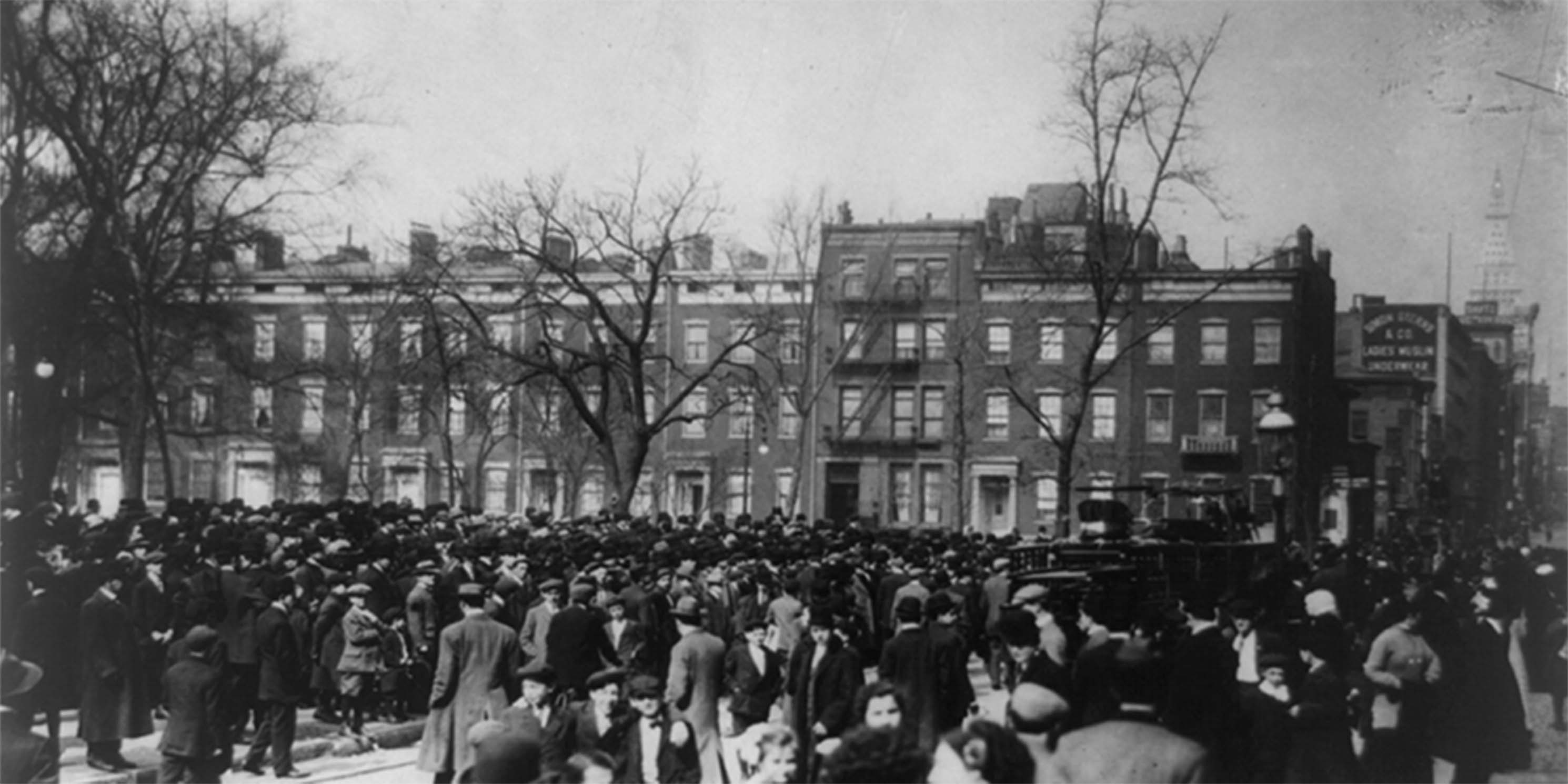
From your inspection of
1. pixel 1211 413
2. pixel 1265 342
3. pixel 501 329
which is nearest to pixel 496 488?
pixel 501 329

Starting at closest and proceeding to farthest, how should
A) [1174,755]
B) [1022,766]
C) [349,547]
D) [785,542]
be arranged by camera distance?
1. [1022,766]
2. [1174,755]
3. [349,547]
4. [785,542]

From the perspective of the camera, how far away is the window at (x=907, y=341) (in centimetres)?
3375

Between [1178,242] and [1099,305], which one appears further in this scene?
[1178,242]

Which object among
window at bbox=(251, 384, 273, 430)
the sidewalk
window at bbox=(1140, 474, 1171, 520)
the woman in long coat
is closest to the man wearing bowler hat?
the woman in long coat

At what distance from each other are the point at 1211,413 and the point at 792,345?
424 inches

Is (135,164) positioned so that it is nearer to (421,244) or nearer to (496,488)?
(421,244)

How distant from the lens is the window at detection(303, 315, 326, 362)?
41875 millimetres

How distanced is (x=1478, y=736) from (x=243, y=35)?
19812 mm

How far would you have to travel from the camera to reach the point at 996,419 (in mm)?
36406

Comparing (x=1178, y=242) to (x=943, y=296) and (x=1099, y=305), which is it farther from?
(x=1099, y=305)

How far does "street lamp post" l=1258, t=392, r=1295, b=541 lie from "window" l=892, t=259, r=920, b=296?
16.8 metres

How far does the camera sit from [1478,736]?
30.3 ft

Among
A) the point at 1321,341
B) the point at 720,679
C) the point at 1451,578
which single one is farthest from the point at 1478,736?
the point at 1321,341

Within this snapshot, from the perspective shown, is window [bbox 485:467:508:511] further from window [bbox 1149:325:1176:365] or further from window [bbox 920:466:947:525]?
window [bbox 1149:325:1176:365]
